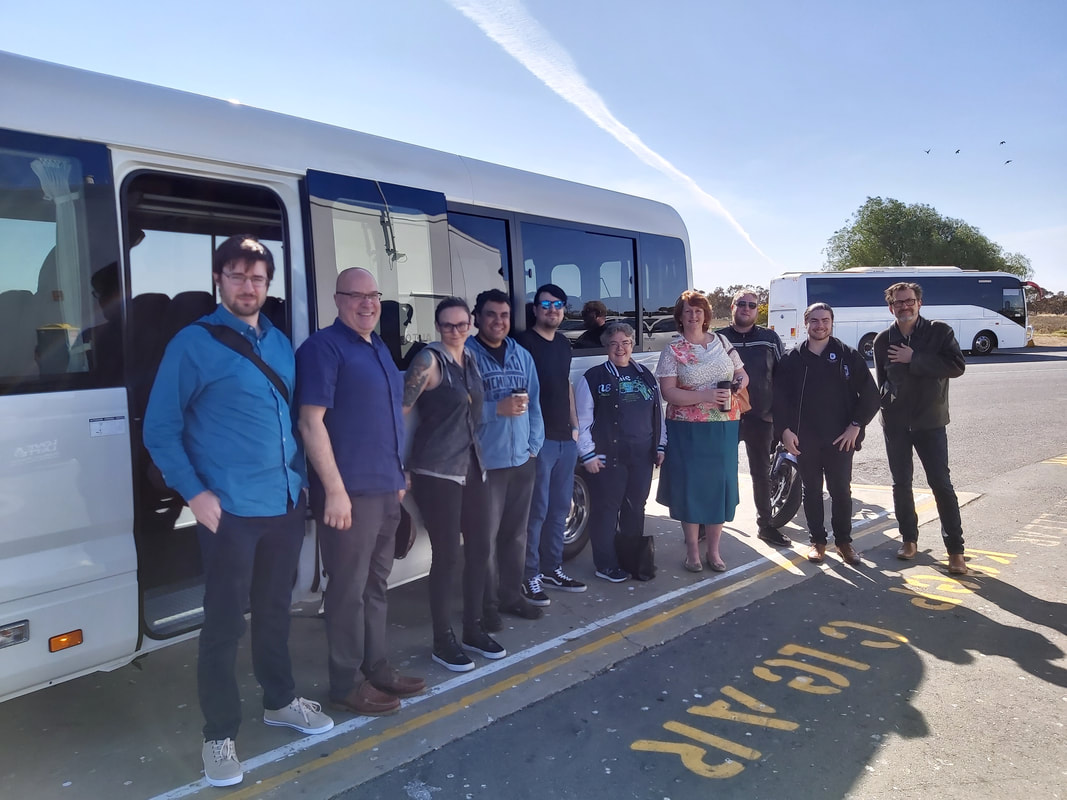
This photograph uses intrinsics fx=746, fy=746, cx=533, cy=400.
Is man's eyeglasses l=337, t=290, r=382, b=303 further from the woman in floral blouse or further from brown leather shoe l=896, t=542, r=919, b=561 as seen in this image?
brown leather shoe l=896, t=542, r=919, b=561

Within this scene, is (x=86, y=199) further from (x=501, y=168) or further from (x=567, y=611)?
(x=567, y=611)

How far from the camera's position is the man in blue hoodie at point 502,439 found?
4152mm

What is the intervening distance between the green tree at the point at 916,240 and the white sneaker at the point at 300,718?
179 ft

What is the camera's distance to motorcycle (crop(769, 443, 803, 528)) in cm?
645

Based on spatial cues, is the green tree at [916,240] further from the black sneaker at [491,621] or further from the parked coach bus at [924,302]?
the black sneaker at [491,621]

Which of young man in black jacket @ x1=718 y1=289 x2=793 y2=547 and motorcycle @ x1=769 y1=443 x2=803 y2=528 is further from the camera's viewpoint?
motorcycle @ x1=769 y1=443 x2=803 y2=528

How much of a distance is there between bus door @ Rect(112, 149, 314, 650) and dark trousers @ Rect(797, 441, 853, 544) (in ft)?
12.4

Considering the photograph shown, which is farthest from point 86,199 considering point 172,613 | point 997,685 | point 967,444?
point 967,444

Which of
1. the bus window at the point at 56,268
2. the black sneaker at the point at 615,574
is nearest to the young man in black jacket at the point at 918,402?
the black sneaker at the point at 615,574

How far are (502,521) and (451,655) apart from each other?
32.5 inches

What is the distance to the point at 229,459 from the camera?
2.86 meters

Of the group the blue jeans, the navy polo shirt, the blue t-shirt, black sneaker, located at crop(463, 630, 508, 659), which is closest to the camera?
the blue t-shirt

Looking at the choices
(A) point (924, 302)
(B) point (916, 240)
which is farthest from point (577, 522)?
(B) point (916, 240)

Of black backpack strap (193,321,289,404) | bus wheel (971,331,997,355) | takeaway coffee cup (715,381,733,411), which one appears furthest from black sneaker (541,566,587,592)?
bus wheel (971,331,997,355)
